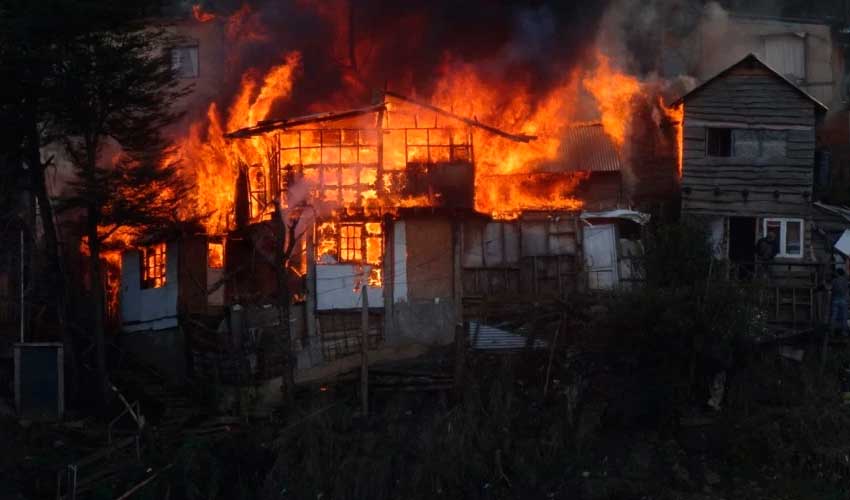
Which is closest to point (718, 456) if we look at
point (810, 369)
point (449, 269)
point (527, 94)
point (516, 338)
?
point (810, 369)

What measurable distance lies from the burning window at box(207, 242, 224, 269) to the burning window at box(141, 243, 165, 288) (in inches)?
63.3

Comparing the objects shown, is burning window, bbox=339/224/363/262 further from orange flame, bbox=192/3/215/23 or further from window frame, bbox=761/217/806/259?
orange flame, bbox=192/3/215/23

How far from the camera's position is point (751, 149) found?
94.1ft

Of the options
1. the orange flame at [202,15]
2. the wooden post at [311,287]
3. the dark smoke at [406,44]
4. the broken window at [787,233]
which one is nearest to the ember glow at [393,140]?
the dark smoke at [406,44]

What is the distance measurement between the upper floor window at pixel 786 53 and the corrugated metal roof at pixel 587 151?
936 centimetres

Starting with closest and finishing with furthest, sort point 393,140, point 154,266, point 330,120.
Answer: point 330,120 → point 393,140 → point 154,266

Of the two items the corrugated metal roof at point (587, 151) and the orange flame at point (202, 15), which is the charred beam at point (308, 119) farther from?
the orange flame at point (202, 15)

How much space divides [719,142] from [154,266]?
17.6 meters

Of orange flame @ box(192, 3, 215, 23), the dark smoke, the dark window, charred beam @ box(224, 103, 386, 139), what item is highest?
orange flame @ box(192, 3, 215, 23)

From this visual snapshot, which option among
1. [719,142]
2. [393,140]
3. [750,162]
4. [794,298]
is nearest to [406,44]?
[393,140]

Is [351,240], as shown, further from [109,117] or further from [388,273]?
[109,117]

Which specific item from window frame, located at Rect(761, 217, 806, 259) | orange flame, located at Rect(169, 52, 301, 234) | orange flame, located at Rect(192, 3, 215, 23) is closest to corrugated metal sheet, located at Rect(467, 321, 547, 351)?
orange flame, located at Rect(169, 52, 301, 234)

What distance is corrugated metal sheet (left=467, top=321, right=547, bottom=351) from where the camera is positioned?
22.5 meters

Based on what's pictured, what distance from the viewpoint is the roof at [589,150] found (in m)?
31.8
